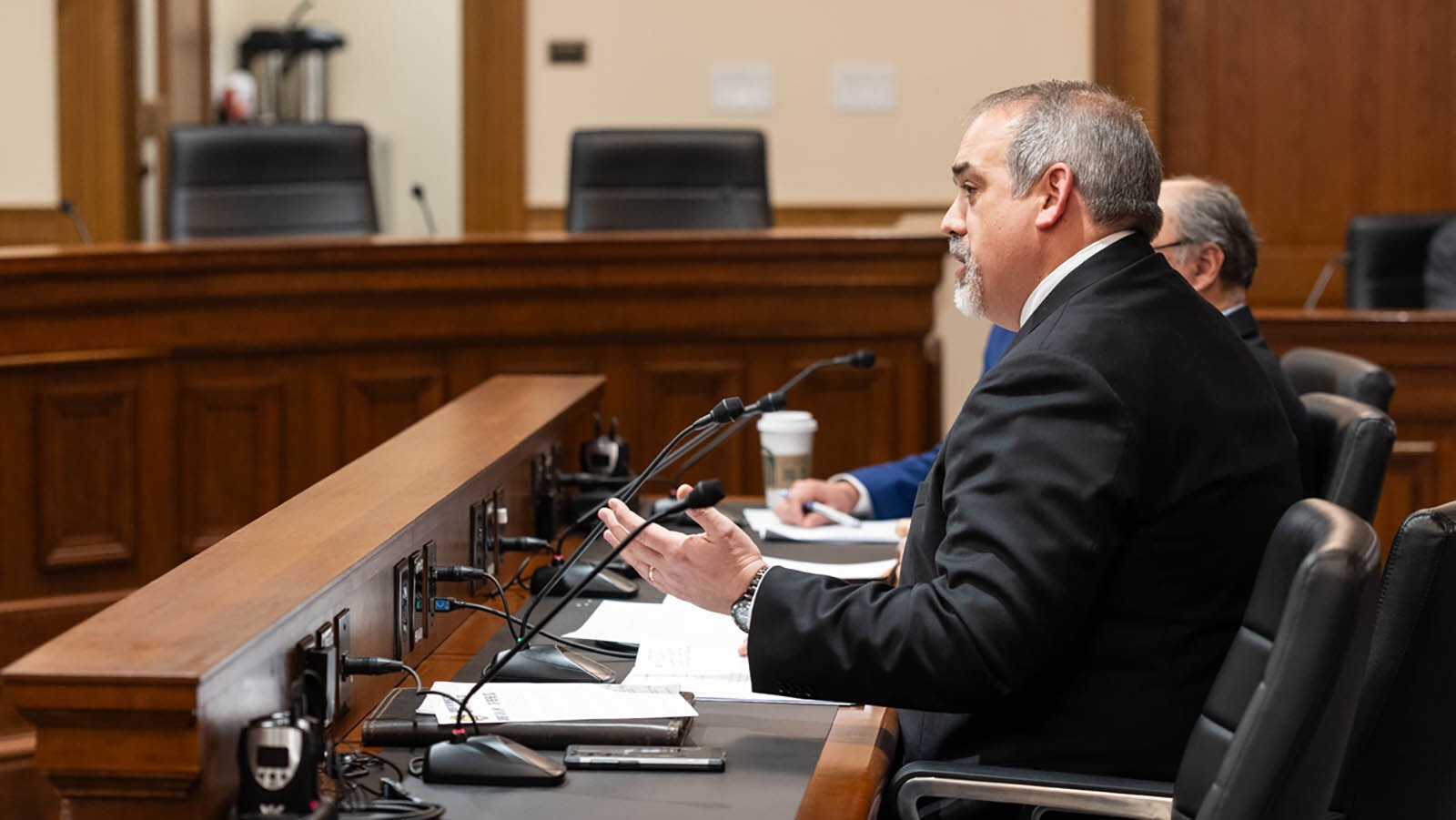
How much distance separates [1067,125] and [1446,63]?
4894 millimetres

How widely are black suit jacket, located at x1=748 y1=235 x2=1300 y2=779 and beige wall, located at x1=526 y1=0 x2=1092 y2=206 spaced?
4.38 metres

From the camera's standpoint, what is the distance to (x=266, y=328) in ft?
12.1

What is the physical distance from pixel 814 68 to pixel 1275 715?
15.8 feet

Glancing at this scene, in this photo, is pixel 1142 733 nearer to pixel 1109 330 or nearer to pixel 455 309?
pixel 1109 330

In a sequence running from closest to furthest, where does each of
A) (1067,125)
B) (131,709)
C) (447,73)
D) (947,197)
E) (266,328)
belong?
(131,709)
(1067,125)
(266,328)
(947,197)
(447,73)

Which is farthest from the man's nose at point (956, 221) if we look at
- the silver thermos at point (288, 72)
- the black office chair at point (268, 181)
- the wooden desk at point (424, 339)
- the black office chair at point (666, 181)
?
the silver thermos at point (288, 72)

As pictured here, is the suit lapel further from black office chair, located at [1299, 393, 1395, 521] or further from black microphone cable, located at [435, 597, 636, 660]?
black office chair, located at [1299, 393, 1395, 521]

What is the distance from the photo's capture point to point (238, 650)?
4.10 ft

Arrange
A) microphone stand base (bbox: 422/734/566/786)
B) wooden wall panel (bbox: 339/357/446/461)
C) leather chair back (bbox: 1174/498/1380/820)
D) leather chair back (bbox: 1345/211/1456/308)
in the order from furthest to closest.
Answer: leather chair back (bbox: 1345/211/1456/308), wooden wall panel (bbox: 339/357/446/461), microphone stand base (bbox: 422/734/566/786), leather chair back (bbox: 1174/498/1380/820)

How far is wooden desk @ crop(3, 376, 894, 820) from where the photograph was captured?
1194 millimetres

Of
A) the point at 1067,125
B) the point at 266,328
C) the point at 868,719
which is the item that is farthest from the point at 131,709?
the point at 266,328

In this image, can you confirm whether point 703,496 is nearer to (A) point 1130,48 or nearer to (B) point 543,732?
(B) point 543,732

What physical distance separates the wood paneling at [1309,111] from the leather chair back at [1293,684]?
15.6ft

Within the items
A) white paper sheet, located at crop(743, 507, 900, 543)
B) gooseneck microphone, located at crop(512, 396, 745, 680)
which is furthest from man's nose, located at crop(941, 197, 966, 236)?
white paper sheet, located at crop(743, 507, 900, 543)
